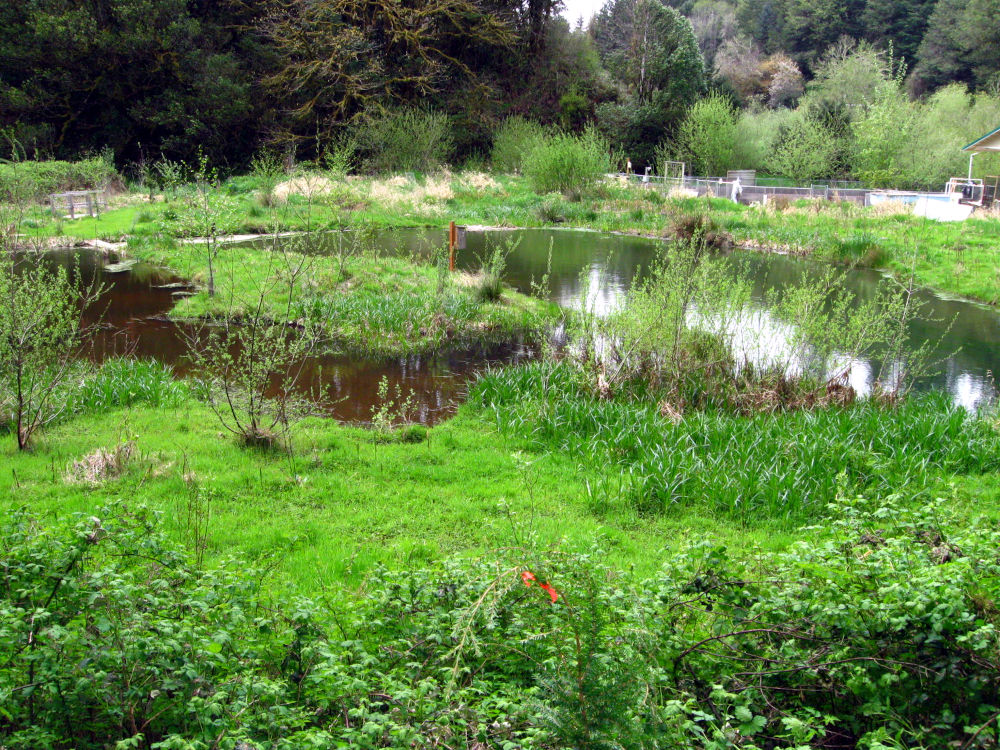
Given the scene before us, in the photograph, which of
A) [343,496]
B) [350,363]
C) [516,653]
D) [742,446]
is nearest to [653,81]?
[350,363]

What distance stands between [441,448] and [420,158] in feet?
88.2

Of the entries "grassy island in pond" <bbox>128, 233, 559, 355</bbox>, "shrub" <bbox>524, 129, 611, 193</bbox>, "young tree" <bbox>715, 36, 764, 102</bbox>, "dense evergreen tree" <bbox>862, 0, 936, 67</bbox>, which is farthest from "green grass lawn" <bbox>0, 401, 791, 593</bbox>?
"dense evergreen tree" <bbox>862, 0, 936, 67</bbox>

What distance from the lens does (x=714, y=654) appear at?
3.48 m

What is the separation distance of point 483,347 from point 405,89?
2963 centimetres

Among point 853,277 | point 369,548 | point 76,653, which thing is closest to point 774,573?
point 369,548

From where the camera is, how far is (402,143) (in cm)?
3178

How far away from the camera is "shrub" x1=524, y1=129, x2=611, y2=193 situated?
93.0 feet

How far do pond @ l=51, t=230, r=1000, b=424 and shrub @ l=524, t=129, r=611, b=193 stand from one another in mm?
7915

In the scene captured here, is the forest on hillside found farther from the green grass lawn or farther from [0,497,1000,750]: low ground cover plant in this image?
[0,497,1000,750]: low ground cover plant

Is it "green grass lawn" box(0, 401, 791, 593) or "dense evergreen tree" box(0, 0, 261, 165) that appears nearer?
"green grass lawn" box(0, 401, 791, 593)

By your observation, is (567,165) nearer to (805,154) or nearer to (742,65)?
(805,154)

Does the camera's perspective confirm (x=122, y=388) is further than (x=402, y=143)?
No

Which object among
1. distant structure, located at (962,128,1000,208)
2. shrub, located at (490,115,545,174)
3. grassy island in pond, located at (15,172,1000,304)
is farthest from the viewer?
shrub, located at (490,115,545,174)

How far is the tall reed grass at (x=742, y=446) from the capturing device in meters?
6.08
